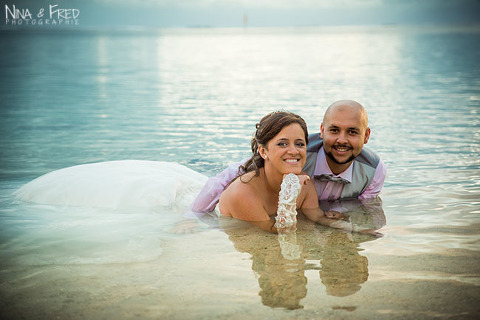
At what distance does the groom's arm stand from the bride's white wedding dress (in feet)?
0.90

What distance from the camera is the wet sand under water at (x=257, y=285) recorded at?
338 centimetres

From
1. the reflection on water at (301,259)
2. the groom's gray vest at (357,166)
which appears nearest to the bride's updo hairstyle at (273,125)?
the reflection on water at (301,259)

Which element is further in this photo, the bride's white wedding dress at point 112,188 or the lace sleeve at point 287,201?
the bride's white wedding dress at point 112,188

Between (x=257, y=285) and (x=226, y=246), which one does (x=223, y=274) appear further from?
(x=226, y=246)

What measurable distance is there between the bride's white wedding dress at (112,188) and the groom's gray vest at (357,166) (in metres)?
1.38

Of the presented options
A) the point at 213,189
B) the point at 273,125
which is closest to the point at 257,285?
the point at 273,125

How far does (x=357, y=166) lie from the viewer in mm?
5891

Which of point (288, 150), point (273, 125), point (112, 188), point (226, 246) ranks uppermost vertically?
point (273, 125)

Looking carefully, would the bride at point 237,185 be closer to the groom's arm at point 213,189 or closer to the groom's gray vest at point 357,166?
the groom's arm at point 213,189

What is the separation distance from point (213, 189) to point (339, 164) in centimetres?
132

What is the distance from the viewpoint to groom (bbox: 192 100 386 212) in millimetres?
5500

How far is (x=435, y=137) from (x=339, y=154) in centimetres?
537

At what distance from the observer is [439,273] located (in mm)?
3955

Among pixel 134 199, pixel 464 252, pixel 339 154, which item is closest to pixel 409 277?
pixel 464 252
